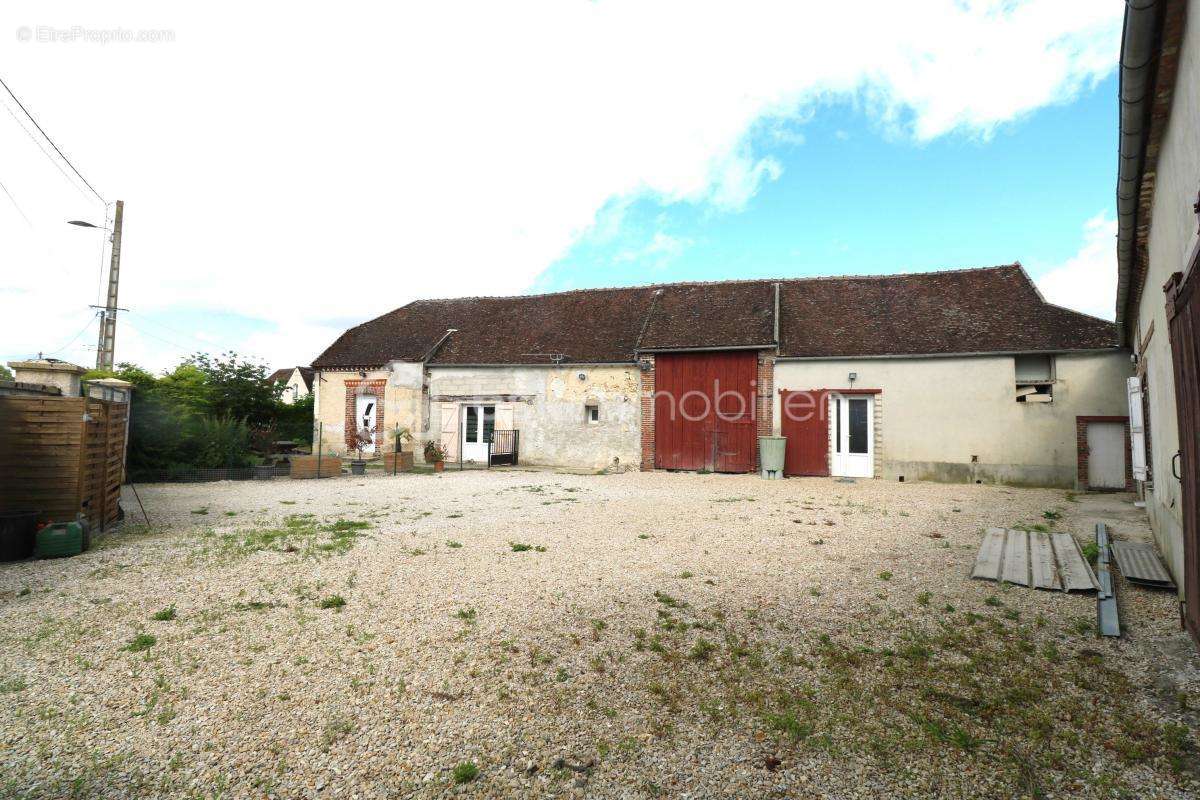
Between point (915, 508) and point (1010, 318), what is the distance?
24.5 ft

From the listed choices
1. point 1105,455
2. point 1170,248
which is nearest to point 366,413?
point 1170,248

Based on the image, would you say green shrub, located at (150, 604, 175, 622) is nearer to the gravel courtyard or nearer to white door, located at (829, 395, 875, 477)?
the gravel courtyard

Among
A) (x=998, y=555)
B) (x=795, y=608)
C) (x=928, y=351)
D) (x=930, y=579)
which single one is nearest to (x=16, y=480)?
(x=795, y=608)

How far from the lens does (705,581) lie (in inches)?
204

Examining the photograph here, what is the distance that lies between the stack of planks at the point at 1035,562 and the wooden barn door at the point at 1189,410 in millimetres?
1089

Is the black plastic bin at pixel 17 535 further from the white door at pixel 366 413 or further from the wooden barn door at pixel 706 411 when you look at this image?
the white door at pixel 366 413

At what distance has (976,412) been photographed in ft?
43.4

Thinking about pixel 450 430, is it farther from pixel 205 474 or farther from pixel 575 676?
pixel 575 676

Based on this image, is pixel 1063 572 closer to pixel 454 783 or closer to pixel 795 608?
pixel 795 608

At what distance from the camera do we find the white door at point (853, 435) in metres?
14.2

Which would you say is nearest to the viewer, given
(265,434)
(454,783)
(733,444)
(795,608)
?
(454,783)

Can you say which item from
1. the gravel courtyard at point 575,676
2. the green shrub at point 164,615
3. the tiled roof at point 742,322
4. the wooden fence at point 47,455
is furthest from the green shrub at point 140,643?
the tiled roof at point 742,322

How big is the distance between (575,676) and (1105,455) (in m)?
14.0

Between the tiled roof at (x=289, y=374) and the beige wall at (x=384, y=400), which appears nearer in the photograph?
the beige wall at (x=384, y=400)
